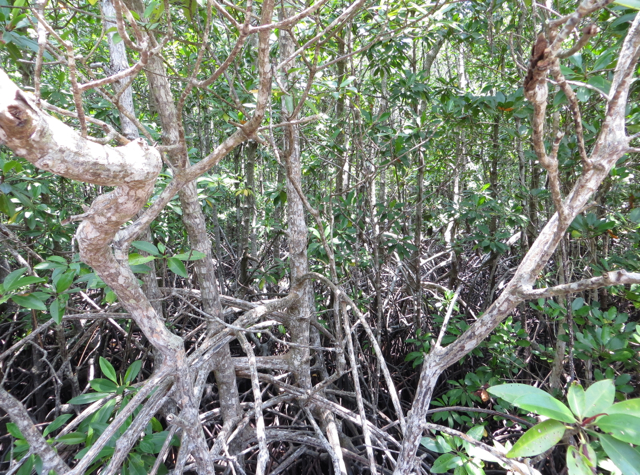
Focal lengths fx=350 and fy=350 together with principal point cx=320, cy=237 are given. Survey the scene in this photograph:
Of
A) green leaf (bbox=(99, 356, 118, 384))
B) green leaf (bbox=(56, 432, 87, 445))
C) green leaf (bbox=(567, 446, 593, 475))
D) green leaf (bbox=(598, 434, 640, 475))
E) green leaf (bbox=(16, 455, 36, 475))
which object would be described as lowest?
green leaf (bbox=(16, 455, 36, 475))

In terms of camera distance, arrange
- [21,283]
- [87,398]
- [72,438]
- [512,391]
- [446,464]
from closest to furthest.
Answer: [512,391]
[446,464]
[21,283]
[72,438]
[87,398]

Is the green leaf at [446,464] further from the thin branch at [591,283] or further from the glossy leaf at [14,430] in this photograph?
the glossy leaf at [14,430]

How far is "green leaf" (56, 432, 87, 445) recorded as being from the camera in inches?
52.7

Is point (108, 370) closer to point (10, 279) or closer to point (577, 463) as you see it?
point (10, 279)

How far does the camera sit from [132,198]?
734 mm

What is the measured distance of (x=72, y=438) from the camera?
4.45 ft

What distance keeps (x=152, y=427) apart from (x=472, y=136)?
9.17ft

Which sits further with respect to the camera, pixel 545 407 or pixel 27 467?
pixel 27 467

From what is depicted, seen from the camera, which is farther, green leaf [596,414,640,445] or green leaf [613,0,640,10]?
green leaf [613,0,640,10]

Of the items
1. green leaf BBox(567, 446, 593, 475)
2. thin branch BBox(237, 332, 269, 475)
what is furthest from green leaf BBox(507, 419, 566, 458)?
thin branch BBox(237, 332, 269, 475)

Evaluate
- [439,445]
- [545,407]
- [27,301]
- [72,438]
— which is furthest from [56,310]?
[545,407]

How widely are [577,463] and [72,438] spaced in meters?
1.64

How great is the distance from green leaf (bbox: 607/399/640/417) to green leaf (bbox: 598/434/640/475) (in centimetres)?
5

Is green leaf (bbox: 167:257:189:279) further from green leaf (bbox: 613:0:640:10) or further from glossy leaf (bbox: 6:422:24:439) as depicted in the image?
green leaf (bbox: 613:0:640:10)
